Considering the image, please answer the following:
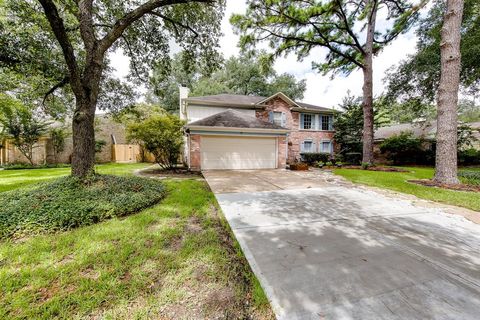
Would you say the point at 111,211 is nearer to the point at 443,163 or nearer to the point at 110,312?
the point at 110,312

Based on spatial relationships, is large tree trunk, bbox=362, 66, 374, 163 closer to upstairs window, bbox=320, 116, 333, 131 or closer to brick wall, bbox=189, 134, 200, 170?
upstairs window, bbox=320, 116, 333, 131

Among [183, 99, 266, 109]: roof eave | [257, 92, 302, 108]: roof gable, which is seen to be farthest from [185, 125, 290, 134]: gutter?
[257, 92, 302, 108]: roof gable

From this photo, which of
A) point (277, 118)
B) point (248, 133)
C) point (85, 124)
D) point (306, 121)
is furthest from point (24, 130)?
point (306, 121)

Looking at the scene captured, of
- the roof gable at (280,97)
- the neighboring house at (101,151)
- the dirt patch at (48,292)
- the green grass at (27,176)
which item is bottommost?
the dirt patch at (48,292)

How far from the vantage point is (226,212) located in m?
3.83

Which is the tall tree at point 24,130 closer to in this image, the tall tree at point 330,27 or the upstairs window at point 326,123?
the tall tree at point 330,27

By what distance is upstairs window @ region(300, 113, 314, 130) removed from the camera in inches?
609

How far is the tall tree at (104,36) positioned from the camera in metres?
4.63

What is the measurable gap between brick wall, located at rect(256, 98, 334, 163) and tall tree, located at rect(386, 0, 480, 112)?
215 inches

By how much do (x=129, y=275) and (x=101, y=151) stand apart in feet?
57.1

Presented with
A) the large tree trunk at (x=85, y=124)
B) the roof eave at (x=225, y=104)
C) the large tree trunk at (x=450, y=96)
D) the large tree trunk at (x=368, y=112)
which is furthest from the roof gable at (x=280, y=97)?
the large tree trunk at (x=85, y=124)

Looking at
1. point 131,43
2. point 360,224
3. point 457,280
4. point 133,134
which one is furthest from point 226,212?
point 131,43

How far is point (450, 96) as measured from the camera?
6141 mm

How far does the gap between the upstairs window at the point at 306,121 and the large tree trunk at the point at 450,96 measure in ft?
30.7
